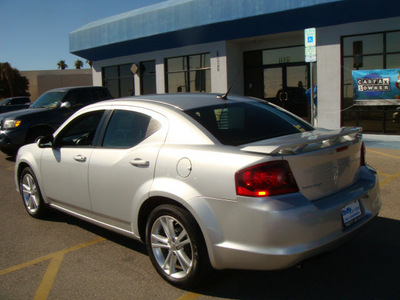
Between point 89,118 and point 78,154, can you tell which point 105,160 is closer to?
point 78,154

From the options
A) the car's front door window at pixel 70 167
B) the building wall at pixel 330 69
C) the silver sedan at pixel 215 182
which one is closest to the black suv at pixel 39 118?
the car's front door window at pixel 70 167

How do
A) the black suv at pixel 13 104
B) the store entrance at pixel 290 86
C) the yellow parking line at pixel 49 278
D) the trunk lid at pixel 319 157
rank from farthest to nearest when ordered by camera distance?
1. the black suv at pixel 13 104
2. the store entrance at pixel 290 86
3. the yellow parking line at pixel 49 278
4. the trunk lid at pixel 319 157

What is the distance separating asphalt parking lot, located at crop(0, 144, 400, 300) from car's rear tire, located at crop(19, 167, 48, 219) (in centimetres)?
29

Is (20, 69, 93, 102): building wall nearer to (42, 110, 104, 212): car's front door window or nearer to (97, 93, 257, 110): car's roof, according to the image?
(42, 110, 104, 212): car's front door window

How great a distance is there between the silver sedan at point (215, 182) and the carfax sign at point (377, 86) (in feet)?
27.1

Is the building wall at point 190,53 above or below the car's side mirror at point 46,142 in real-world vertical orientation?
above

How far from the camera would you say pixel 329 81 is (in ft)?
40.8

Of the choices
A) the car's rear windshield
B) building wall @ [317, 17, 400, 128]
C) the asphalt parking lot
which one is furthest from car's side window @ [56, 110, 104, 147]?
building wall @ [317, 17, 400, 128]

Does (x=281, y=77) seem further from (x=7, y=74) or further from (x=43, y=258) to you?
(x=7, y=74)

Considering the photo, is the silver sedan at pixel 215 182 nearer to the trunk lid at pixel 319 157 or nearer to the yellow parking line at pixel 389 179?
the trunk lid at pixel 319 157

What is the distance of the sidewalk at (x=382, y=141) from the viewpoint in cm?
1048

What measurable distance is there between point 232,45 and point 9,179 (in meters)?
9.82

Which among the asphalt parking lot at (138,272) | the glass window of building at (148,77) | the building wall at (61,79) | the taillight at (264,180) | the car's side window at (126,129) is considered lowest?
the asphalt parking lot at (138,272)

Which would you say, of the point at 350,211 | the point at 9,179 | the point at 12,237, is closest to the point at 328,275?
the point at 350,211
